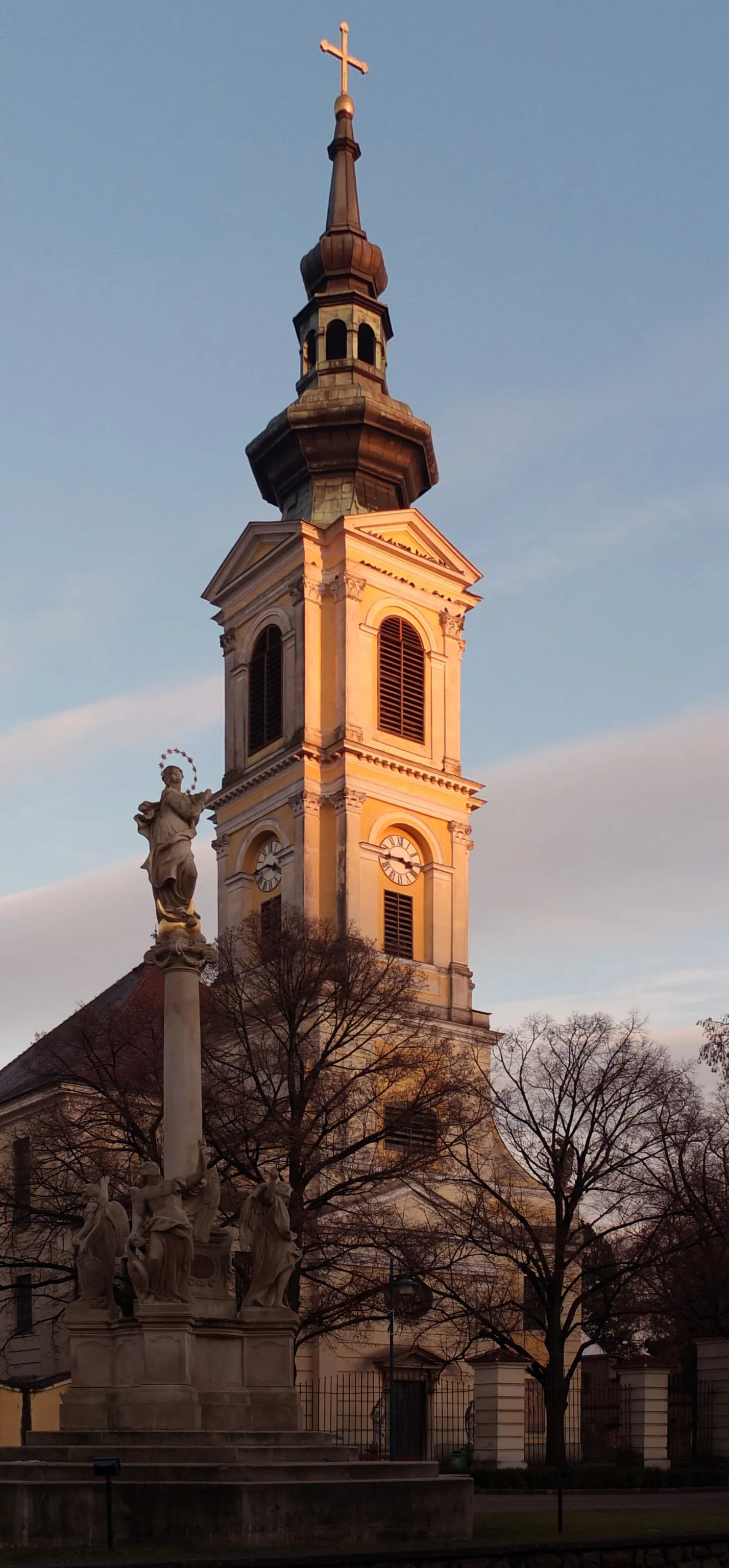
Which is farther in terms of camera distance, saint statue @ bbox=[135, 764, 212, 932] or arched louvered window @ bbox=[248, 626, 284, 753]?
arched louvered window @ bbox=[248, 626, 284, 753]

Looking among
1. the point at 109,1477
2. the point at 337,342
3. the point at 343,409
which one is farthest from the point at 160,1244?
the point at 337,342

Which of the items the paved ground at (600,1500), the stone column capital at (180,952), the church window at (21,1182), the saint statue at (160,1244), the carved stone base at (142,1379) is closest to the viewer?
the carved stone base at (142,1379)

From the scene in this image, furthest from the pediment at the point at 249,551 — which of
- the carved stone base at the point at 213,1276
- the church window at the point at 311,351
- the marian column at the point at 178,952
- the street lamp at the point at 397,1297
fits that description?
the carved stone base at the point at 213,1276

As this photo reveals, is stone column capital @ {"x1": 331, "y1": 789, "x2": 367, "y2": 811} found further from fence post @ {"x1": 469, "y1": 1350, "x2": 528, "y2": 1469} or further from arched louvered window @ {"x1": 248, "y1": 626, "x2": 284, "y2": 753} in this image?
fence post @ {"x1": 469, "y1": 1350, "x2": 528, "y2": 1469}

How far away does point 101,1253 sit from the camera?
2092 cm

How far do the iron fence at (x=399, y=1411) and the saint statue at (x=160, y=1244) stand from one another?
20.3 meters

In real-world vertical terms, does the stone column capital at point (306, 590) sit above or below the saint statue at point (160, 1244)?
above

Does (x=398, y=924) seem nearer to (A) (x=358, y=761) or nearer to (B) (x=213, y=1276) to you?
(A) (x=358, y=761)

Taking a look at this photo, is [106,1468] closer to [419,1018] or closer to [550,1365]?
[550,1365]

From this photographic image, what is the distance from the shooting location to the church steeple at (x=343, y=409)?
60656 millimetres

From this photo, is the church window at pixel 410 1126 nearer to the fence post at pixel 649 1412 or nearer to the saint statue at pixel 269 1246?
the fence post at pixel 649 1412

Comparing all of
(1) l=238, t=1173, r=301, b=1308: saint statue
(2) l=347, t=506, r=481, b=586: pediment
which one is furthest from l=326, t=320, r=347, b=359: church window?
(1) l=238, t=1173, r=301, b=1308: saint statue

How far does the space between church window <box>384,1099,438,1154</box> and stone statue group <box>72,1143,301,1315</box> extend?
11.3 metres

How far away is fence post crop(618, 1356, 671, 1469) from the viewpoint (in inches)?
1433
